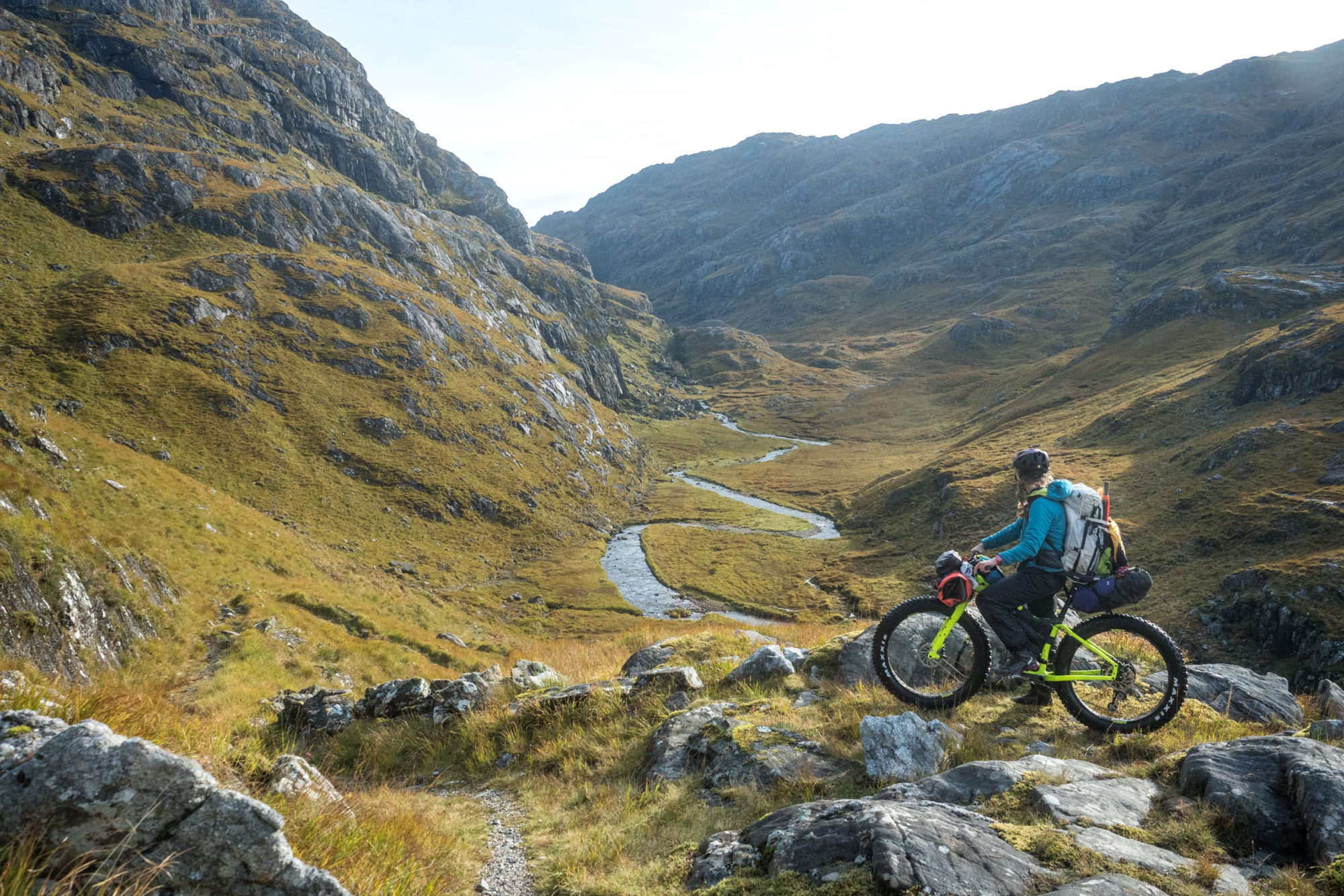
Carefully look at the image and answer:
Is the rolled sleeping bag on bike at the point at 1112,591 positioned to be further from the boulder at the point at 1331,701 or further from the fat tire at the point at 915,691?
the boulder at the point at 1331,701

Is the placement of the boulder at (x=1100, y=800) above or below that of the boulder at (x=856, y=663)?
above

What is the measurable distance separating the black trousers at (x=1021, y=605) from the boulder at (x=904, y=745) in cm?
200

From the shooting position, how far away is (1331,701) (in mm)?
9227

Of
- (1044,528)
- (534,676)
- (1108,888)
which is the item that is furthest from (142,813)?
(1044,528)

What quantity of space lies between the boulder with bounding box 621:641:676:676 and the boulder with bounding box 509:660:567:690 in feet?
5.00

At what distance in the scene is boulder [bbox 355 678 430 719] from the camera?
37.4ft

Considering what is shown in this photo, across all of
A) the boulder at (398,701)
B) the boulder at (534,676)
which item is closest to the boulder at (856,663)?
the boulder at (534,676)

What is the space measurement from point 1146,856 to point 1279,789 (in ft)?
6.79

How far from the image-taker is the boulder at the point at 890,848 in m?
4.47

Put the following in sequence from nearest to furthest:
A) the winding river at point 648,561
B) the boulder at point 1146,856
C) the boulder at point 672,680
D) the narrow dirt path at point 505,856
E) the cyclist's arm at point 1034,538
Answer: the boulder at point 1146,856
the narrow dirt path at point 505,856
the cyclist's arm at point 1034,538
the boulder at point 672,680
the winding river at point 648,561

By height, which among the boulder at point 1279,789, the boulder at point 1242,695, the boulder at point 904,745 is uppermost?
the boulder at point 1279,789

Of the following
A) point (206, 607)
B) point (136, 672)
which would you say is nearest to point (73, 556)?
point (136, 672)

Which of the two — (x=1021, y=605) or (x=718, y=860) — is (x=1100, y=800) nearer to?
(x=1021, y=605)

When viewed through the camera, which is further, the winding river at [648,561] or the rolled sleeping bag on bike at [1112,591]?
the winding river at [648,561]
